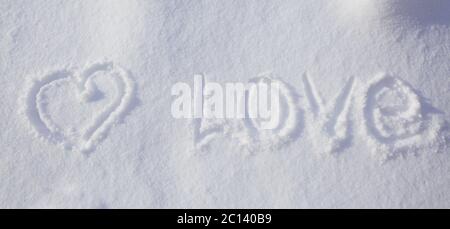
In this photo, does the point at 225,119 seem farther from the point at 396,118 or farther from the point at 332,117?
the point at 396,118

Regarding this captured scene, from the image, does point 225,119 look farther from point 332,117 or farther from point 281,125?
point 332,117

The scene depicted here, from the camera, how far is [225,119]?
4.58 feet

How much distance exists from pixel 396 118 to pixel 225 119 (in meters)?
0.56

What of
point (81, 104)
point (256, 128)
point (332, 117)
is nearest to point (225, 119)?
point (256, 128)

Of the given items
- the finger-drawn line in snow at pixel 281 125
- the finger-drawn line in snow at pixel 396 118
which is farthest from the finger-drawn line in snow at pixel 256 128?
the finger-drawn line in snow at pixel 396 118

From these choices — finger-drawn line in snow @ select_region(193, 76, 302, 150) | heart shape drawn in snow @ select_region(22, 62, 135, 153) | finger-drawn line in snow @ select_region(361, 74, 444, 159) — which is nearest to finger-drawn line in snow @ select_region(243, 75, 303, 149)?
finger-drawn line in snow @ select_region(193, 76, 302, 150)

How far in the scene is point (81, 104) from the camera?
56.4 inches

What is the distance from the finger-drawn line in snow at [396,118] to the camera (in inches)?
52.9

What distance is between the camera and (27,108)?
142 cm
